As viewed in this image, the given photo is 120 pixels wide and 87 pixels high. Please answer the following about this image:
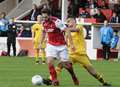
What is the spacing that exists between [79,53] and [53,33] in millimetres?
977

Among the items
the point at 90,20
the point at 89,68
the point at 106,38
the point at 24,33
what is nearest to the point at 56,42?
the point at 89,68

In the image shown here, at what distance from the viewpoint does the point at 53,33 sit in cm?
1812

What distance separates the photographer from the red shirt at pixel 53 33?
708 inches

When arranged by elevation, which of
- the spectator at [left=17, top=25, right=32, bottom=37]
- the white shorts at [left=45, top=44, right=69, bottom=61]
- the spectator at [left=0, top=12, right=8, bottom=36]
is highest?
the white shorts at [left=45, top=44, right=69, bottom=61]

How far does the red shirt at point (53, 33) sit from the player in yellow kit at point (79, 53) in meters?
0.36

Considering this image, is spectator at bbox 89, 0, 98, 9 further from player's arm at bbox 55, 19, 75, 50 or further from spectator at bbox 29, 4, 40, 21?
player's arm at bbox 55, 19, 75, 50

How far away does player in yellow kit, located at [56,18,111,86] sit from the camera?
1814cm

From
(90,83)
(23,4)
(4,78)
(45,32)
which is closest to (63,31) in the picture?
(45,32)

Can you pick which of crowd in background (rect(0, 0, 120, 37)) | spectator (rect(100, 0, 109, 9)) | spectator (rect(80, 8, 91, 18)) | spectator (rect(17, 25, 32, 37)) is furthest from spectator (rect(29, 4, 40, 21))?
spectator (rect(100, 0, 109, 9))

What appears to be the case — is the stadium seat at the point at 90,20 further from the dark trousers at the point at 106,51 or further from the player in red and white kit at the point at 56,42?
the player in red and white kit at the point at 56,42

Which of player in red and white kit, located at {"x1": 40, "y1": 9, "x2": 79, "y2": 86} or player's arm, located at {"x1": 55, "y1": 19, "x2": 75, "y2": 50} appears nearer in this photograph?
player's arm, located at {"x1": 55, "y1": 19, "x2": 75, "y2": 50}

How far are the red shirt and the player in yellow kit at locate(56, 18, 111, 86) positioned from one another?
358mm

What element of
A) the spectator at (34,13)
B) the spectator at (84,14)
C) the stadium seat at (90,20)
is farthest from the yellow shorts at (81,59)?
the spectator at (34,13)

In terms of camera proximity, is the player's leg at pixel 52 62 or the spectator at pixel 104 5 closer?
the player's leg at pixel 52 62
